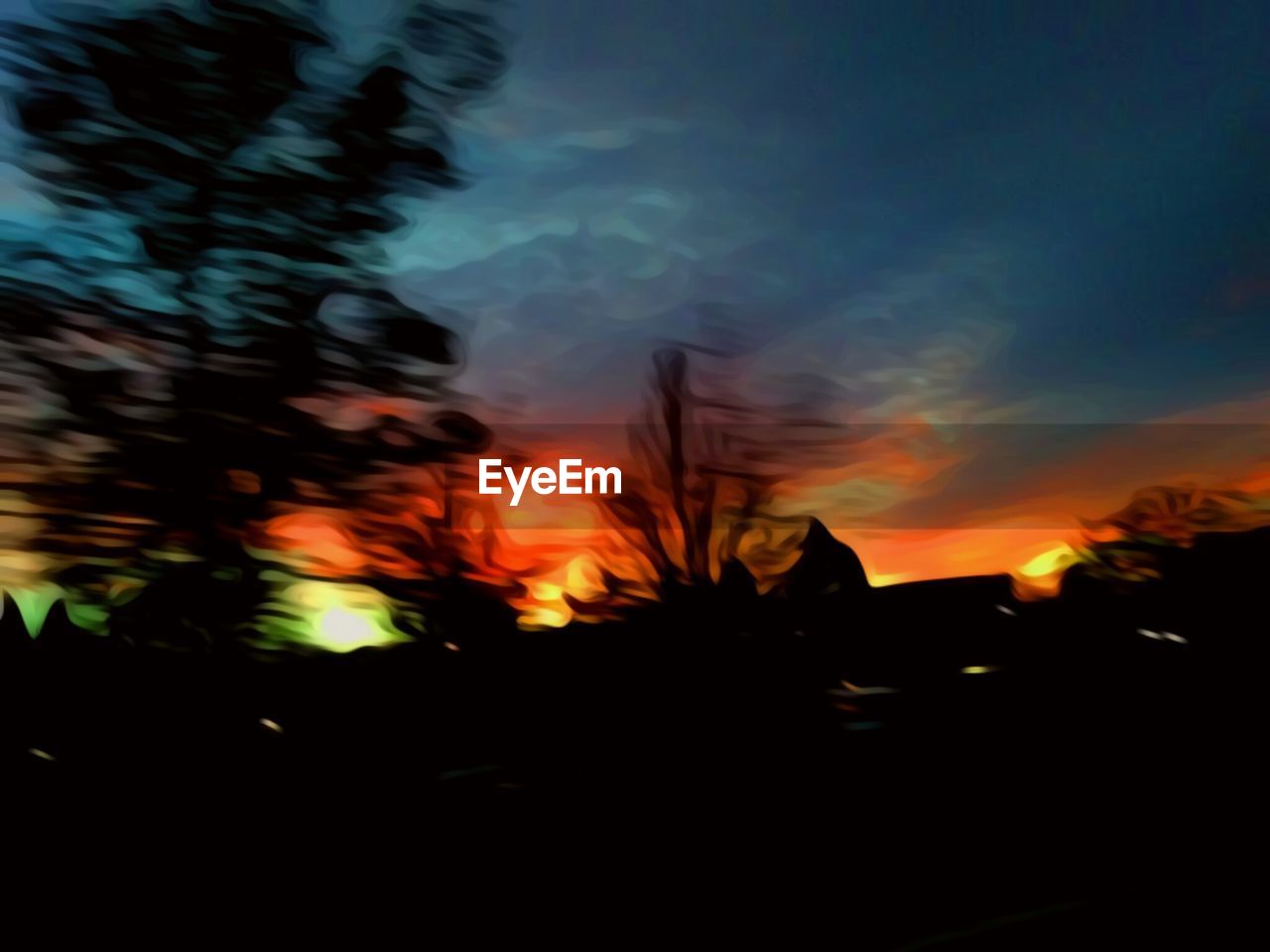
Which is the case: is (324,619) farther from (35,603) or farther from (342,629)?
(35,603)

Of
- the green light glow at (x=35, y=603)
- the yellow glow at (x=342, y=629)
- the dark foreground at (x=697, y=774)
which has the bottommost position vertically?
the dark foreground at (x=697, y=774)

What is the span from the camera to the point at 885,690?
8.32 ft

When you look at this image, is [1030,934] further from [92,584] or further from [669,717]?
[92,584]

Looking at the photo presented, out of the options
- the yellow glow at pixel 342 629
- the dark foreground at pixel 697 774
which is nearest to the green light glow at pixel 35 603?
the dark foreground at pixel 697 774

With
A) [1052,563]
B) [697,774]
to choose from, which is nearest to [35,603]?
[697,774]

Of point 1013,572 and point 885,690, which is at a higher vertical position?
point 1013,572

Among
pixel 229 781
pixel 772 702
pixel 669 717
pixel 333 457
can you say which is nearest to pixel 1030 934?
pixel 772 702

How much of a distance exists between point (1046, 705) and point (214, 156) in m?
3.28

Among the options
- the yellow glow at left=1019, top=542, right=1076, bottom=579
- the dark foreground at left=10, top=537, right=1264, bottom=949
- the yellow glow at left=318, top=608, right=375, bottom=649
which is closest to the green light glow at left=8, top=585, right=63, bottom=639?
the dark foreground at left=10, top=537, right=1264, bottom=949

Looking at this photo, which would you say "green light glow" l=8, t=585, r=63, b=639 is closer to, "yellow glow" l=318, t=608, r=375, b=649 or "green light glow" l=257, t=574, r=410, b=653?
"green light glow" l=257, t=574, r=410, b=653

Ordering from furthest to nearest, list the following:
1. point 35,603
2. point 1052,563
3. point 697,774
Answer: point 1052,563
point 697,774
point 35,603

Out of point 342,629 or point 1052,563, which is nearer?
point 342,629

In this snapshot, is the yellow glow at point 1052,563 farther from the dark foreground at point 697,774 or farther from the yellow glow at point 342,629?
the yellow glow at point 342,629

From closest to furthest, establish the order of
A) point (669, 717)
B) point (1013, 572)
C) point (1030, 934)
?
point (1030, 934)
point (669, 717)
point (1013, 572)
